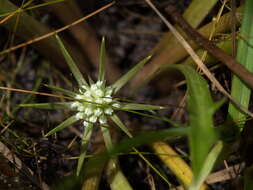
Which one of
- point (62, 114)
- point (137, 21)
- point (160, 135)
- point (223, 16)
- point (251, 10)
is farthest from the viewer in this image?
point (137, 21)

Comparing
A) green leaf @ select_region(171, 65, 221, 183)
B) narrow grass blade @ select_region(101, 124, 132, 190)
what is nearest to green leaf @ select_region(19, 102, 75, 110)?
narrow grass blade @ select_region(101, 124, 132, 190)

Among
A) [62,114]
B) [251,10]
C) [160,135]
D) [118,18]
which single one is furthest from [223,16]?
[62,114]

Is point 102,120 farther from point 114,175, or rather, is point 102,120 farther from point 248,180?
point 248,180

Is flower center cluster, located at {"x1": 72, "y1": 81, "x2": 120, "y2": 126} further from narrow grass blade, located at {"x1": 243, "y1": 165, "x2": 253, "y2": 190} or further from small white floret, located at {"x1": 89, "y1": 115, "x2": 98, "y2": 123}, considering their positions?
narrow grass blade, located at {"x1": 243, "y1": 165, "x2": 253, "y2": 190}

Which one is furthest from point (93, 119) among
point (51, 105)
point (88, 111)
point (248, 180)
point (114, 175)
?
point (248, 180)

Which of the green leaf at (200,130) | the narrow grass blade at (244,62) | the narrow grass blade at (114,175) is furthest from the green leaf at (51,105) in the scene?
the narrow grass blade at (244,62)

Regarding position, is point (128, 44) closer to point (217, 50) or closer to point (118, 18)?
point (118, 18)

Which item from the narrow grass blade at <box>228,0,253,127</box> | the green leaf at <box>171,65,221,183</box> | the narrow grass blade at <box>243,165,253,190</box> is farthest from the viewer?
the narrow grass blade at <box>228,0,253,127</box>

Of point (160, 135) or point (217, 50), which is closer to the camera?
point (160, 135)
